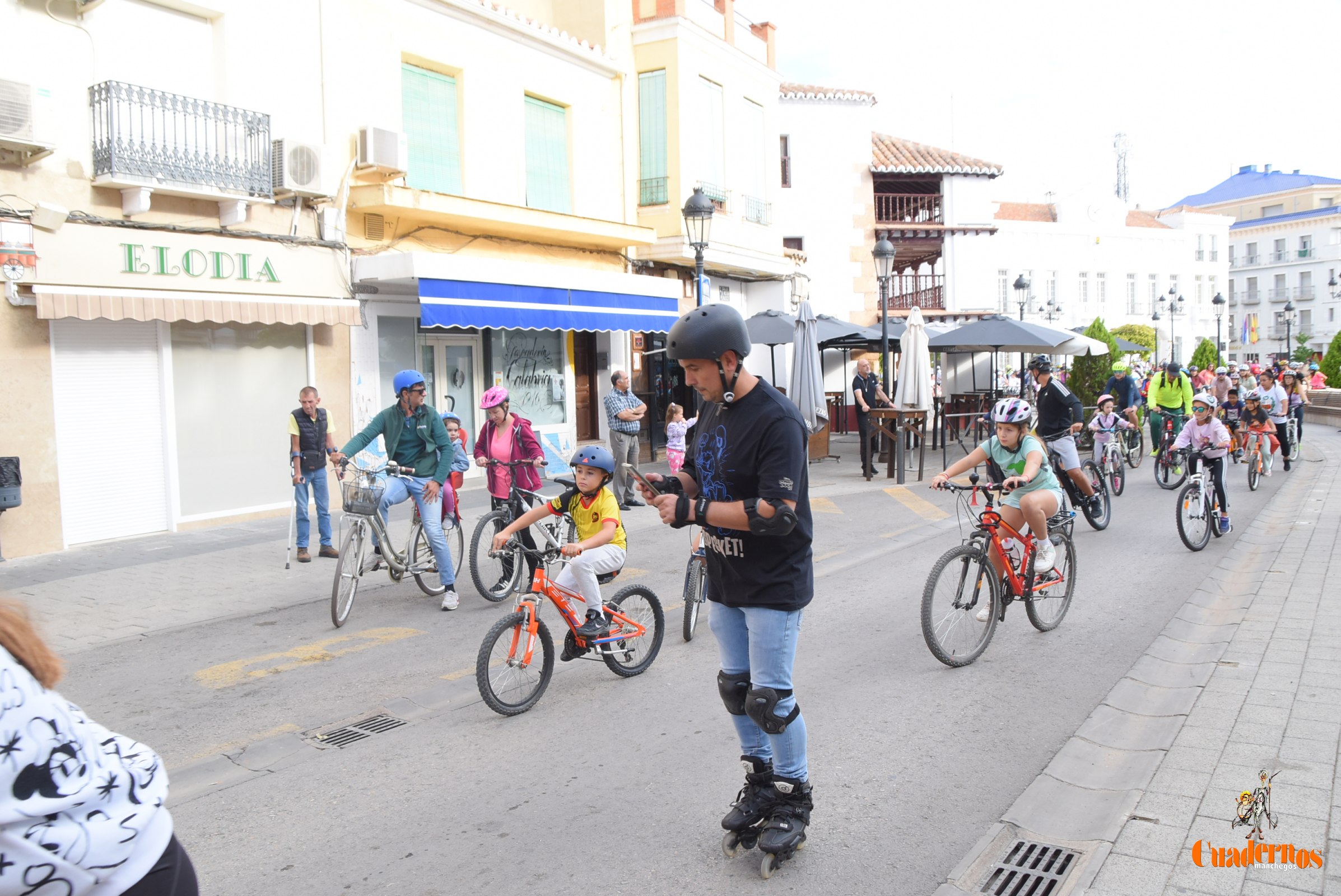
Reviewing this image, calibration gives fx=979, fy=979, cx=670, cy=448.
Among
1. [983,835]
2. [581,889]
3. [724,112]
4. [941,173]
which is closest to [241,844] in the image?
[581,889]

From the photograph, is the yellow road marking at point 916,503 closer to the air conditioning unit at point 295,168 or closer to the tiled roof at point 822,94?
the air conditioning unit at point 295,168

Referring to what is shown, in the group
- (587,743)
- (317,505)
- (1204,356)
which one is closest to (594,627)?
(587,743)

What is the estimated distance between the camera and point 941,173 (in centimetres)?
3253

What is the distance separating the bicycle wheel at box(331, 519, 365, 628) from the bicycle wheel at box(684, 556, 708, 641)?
2607mm

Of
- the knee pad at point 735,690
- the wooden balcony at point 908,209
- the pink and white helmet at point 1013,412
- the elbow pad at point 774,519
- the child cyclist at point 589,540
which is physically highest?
the wooden balcony at point 908,209

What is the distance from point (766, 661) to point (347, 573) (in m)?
4.88

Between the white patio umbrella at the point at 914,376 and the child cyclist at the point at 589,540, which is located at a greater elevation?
the white patio umbrella at the point at 914,376

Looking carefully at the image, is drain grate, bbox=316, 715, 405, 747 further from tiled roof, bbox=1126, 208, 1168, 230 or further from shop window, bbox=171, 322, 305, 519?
tiled roof, bbox=1126, 208, 1168, 230

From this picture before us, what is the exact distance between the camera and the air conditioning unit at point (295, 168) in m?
12.4

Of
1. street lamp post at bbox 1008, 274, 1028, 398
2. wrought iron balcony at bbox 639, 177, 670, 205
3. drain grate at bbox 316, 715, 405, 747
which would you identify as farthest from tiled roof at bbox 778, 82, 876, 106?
drain grate at bbox 316, 715, 405, 747

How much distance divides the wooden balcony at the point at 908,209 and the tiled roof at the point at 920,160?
0.97 m

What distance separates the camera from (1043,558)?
6.64 m

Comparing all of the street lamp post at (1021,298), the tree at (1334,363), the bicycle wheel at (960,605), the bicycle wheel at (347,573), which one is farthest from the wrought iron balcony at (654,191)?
the tree at (1334,363)

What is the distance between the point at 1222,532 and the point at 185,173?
12243 mm
